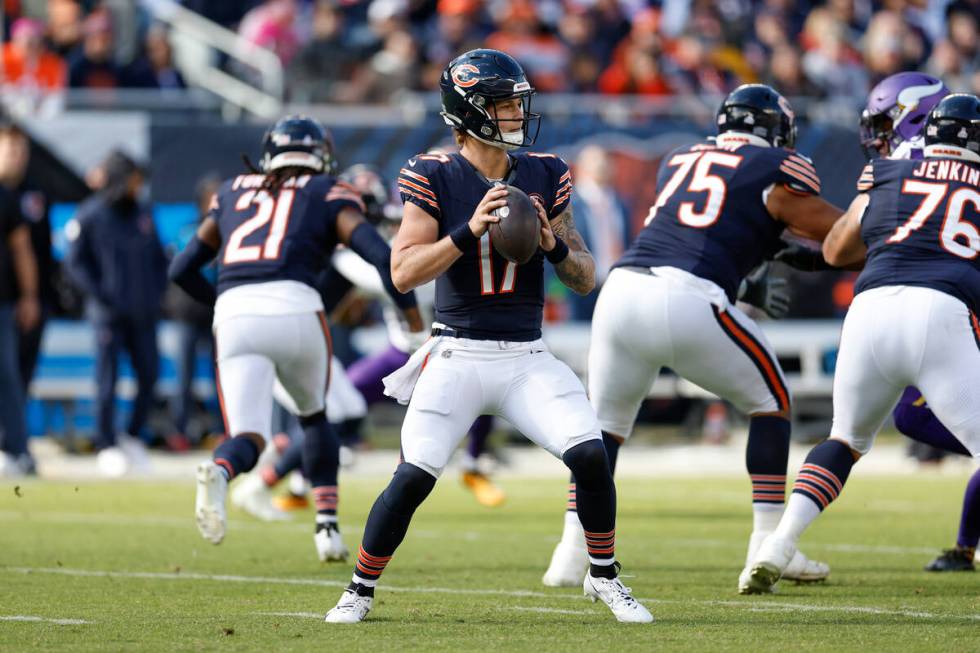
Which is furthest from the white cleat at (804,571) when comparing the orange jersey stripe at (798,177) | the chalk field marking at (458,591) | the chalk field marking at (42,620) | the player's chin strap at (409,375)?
the chalk field marking at (42,620)

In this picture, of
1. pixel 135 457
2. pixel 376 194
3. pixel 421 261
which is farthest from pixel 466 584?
pixel 135 457

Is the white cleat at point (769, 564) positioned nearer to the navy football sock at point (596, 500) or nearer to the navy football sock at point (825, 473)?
the navy football sock at point (825, 473)

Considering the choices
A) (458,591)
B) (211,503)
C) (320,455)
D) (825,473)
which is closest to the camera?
(825,473)

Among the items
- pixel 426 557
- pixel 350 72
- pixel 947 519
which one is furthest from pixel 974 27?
A: pixel 426 557

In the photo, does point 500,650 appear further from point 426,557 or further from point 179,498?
point 179,498

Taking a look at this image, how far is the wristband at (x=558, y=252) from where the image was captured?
511 centimetres

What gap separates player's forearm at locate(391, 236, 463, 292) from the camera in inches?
195

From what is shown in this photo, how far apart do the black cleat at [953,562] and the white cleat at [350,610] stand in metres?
2.69

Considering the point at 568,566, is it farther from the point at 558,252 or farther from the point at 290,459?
the point at 290,459

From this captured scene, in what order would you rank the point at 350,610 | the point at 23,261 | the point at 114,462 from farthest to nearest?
the point at 114,462 < the point at 23,261 < the point at 350,610

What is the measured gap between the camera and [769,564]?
5.79 meters

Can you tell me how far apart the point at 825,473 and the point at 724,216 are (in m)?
1.06

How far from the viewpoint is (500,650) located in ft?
15.1

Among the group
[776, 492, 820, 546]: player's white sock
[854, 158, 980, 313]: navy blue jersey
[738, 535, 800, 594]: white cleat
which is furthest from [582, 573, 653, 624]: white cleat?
[854, 158, 980, 313]: navy blue jersey
